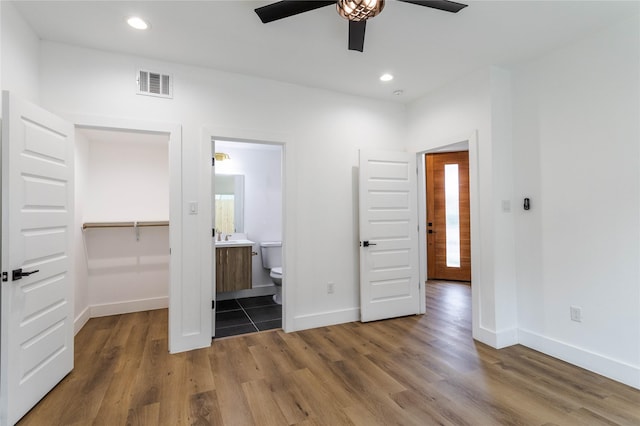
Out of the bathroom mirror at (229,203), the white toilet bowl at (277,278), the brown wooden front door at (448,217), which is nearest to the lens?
the white toilet bowl at (277,278)

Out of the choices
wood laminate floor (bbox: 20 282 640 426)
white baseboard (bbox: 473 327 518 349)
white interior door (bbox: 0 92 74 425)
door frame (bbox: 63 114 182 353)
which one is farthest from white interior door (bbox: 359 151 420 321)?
white interior door (bbox: 0 92 74 425)

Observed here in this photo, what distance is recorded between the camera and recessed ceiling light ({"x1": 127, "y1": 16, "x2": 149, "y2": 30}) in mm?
2293

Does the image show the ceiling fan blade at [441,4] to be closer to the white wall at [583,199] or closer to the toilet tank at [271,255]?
the white wall at [583,199]

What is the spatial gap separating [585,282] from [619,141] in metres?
1.13

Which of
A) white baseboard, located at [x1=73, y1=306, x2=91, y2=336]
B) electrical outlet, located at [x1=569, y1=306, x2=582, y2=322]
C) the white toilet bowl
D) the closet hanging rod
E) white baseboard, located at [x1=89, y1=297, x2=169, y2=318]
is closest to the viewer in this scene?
electrical outlet, located at [x1=569, y1=306, x2=582, y2=322]

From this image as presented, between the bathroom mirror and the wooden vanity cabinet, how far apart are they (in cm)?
57

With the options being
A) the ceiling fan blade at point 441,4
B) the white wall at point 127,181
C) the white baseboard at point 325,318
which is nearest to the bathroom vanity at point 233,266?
the white wall at point 127,181

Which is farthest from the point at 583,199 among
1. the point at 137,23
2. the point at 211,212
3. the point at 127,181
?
the point at 127,181

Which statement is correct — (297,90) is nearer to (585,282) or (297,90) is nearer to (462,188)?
(585,282)

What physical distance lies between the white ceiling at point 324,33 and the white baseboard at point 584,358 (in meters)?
2.56

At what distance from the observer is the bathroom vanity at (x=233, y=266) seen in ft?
14.3

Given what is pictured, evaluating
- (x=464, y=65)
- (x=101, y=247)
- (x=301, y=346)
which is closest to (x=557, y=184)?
Result: (x=464, y=65)

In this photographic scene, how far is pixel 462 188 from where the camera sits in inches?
222

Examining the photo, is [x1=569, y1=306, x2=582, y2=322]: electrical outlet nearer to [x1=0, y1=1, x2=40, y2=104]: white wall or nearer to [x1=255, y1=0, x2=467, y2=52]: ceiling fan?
[x1=255, y1=0, x2=467, y2=52]: ceiling fan
